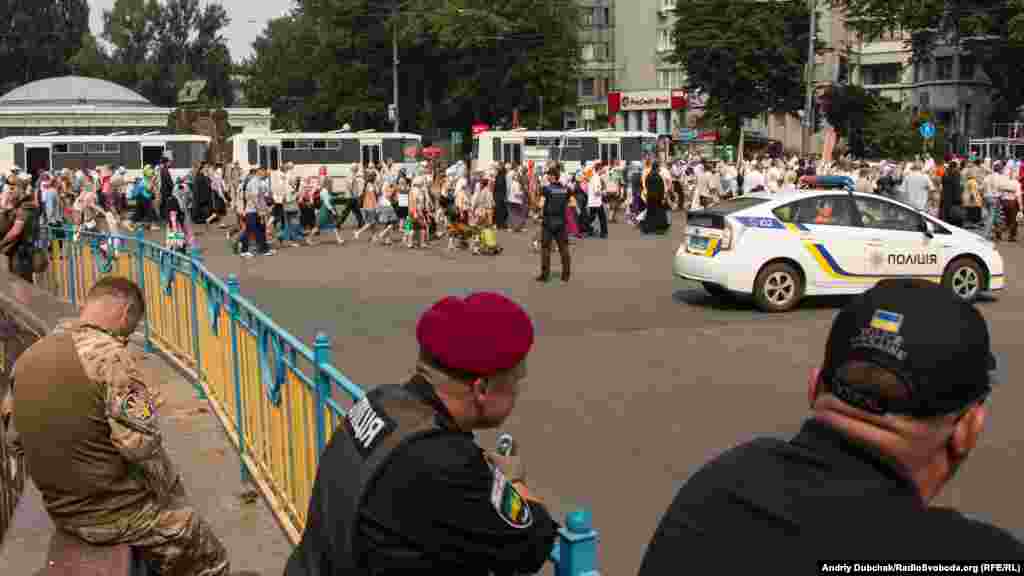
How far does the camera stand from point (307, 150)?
40.1m

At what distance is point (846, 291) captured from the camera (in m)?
14.2

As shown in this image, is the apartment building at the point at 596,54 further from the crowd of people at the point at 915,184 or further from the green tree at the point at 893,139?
the crowd of people at the point at 915,184

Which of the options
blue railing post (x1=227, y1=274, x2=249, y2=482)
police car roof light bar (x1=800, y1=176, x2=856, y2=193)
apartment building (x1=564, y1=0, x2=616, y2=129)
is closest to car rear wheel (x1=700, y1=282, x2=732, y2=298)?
police car roof light bar (x1=800, y1=176, x2=856, y2=193)

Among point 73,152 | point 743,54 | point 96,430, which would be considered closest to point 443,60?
point 743,54

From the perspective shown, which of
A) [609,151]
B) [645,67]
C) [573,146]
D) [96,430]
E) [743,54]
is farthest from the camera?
[645,67]

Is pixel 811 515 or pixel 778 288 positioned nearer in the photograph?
pixel 811 515

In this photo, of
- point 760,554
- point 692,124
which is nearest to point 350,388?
point 760,554

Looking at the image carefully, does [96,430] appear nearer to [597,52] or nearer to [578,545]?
[578,545]

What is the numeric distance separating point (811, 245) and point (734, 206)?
108cm

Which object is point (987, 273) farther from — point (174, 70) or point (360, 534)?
point (174, 70)

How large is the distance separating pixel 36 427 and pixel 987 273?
1312 cm

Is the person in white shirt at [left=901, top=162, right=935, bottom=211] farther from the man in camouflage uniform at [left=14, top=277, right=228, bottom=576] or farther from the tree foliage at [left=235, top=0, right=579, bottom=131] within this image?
the tree foliage at [left=235, top=0, right=579, bottom=131]

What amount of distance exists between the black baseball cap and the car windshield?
1253 centimetres

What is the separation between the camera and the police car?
1388 centimetres
